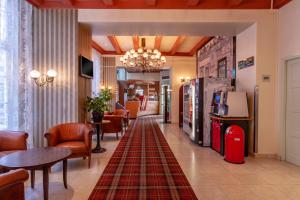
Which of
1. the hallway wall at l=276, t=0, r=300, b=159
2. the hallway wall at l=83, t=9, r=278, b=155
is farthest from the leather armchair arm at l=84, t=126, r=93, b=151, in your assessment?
the hallway wall at l=276, t=0, r=300, b=159

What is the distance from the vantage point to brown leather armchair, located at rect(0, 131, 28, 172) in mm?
3730

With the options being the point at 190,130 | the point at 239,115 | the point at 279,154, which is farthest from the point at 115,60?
the point at 279,154

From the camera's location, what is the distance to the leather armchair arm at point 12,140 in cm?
→ 373

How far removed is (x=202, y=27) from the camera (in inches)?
219

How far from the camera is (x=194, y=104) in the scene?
6.74 meters

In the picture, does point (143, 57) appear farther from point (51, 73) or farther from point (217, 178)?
point (217, 178)

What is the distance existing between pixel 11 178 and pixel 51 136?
7.35 ft

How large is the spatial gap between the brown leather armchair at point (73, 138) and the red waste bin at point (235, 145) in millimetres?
3015

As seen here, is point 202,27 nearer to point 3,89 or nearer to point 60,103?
point 60,103

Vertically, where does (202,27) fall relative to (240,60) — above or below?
above

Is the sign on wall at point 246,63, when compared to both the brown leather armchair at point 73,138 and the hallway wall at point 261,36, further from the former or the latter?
the brown leather armchair at point 73,138

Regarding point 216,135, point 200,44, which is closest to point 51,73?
point 216,135

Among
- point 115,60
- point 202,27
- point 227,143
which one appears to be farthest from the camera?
point 115,60

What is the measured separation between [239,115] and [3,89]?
5.19 m
